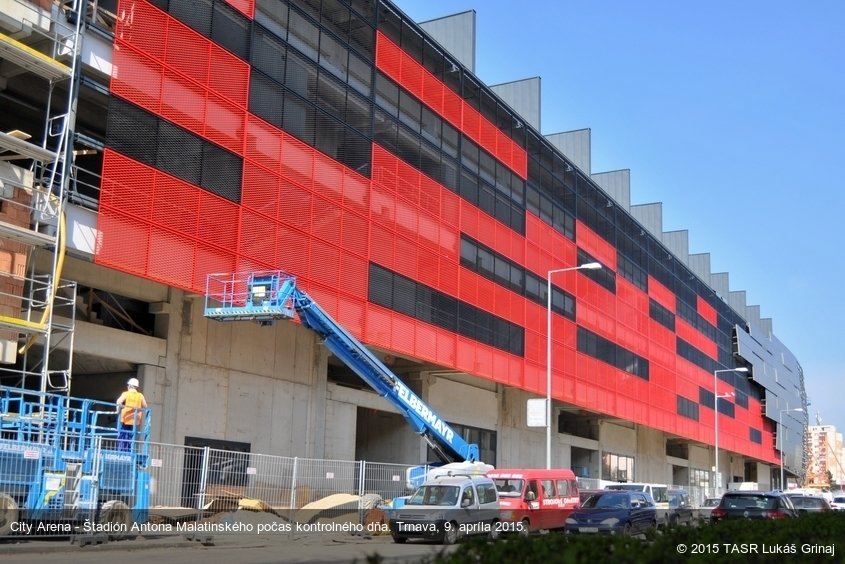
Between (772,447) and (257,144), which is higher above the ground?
(257,144)

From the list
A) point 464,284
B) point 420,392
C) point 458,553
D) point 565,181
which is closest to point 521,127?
point 565,181

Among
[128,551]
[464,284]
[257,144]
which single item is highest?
[257,144]

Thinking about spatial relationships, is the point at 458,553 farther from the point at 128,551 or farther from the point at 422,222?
the point at 422,222

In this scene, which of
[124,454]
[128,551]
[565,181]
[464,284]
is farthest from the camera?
[565,181]

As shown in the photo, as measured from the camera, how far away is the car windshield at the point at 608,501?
24.7 m

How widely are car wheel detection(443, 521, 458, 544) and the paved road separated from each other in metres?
0.51

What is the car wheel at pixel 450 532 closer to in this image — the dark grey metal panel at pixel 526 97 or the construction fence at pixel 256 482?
the construction fence at pixel 256 482

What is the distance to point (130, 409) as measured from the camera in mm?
18906

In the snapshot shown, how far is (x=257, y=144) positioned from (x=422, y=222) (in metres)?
9.50

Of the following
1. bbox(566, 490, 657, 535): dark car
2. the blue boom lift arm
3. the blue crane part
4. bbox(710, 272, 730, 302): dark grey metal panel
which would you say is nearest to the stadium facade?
the blue boom lift arm

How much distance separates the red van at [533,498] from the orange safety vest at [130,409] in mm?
9615

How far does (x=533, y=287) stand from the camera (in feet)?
142

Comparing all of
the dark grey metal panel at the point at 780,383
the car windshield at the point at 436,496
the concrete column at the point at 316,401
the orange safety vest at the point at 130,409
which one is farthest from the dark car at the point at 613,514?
the dark grey metal panel at the point at 780,383

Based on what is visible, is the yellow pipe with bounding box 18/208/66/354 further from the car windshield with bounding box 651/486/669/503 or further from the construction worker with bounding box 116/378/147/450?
the car windshield with bounding box 651/486/669/503
